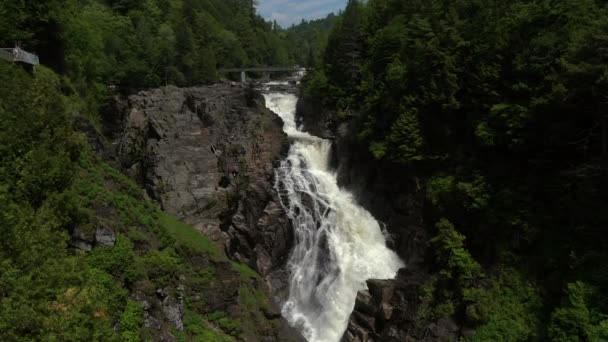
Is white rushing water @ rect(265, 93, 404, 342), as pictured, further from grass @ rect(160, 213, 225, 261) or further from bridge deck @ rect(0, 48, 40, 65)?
bridge deck @ rect(0, 48, 40, 65)

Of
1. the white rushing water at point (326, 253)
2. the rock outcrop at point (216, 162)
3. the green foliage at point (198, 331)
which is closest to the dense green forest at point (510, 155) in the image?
the white rushing water at point (326, 253)

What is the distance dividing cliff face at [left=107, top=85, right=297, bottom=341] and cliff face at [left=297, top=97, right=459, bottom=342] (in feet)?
16.7

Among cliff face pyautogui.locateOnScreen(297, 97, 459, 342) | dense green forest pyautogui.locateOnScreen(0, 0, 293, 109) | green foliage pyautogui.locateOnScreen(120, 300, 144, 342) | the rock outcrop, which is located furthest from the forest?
the rock outcrop

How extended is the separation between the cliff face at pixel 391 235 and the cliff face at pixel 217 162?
5079 millimetres

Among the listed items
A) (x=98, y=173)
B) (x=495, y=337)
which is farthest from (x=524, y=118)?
(x=98, y=173)

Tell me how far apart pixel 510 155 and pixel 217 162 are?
2229 centimetres

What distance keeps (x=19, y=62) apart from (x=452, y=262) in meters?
25.5

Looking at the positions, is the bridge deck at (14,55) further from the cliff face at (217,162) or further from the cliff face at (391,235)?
the cliff face at (391,235)

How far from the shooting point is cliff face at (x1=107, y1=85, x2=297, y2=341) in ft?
96.5

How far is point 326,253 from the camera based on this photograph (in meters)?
27.8

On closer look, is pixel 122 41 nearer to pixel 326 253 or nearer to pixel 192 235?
pixel 192 235

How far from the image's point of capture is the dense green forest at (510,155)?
18031 mm

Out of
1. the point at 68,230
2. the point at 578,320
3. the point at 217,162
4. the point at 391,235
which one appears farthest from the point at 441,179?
the point at 68,230

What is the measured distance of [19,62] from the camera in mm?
22719
